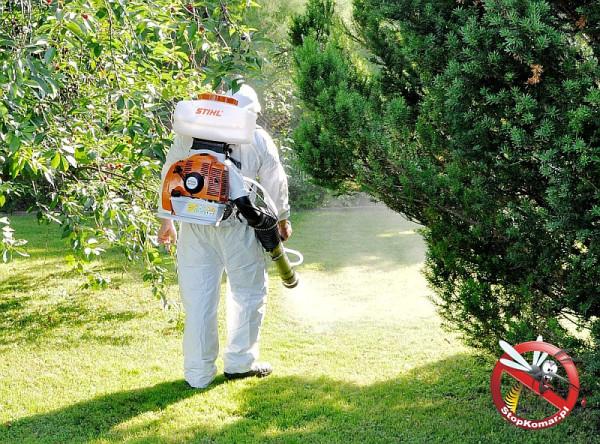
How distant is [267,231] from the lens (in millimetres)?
3863

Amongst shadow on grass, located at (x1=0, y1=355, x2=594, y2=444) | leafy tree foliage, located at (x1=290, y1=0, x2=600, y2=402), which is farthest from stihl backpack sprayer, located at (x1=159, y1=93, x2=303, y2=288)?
shadow on grass, located at (x1=0, y1=355, x2=594, y2=444)

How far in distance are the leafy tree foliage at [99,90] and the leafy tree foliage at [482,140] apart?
62 cm

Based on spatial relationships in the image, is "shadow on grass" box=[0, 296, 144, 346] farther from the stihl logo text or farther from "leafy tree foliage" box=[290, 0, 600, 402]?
"leafy tree foliage" box=[290, 0, 600, 402]

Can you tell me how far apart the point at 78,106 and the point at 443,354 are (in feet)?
8.86

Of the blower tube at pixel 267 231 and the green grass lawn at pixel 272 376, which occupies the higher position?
the blower tube at pixel 267 231

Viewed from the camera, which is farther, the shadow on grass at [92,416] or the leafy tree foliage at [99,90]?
the shadow on grass at [92,416]

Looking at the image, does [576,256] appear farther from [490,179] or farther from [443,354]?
[443,354]

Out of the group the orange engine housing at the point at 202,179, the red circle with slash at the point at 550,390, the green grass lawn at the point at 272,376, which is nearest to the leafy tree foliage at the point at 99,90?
the orange engine housing at the point at 202,179

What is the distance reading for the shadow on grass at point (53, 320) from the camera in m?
5.39

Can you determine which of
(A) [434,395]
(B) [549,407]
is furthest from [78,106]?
(B) [549,407]

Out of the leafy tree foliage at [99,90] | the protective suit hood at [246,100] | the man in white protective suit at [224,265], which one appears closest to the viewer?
the leafy tree foliage at [99,90]

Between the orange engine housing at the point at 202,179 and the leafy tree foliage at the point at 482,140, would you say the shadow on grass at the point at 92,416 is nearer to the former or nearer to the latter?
the orange engine housing at the point at 202,179

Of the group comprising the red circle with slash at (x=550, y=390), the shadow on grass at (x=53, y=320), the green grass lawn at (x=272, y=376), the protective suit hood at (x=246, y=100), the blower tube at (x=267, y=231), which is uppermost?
the protective suit hood at (x=246, y=100)

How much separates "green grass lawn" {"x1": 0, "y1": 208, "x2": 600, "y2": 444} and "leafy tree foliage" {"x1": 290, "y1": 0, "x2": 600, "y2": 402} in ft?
1.93
